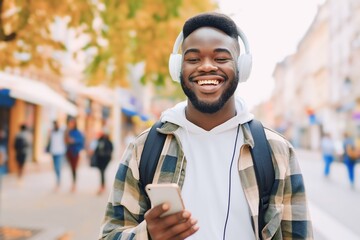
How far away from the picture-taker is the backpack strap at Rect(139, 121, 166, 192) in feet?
4.75

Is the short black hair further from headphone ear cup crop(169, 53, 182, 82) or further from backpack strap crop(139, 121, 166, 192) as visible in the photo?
backpack strap crop(139, 121, 166, 192)

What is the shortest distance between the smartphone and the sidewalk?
4.20m

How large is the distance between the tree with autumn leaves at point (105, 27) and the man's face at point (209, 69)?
3.32m

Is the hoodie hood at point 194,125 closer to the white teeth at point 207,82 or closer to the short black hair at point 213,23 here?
the white teeth at point 207,82

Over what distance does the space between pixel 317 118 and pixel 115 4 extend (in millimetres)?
41943

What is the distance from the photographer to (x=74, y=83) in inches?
766

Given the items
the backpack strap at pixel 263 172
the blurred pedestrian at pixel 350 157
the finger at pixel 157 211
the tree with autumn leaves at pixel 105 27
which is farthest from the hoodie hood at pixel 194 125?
the blurred pedestrian at pixel 350 157

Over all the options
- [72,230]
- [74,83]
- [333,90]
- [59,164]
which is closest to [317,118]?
[333,90]

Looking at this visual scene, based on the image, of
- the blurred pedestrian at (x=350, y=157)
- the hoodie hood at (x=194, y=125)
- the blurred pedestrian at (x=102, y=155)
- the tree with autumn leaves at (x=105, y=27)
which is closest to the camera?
the hoodie hood at (x=194, y=125)

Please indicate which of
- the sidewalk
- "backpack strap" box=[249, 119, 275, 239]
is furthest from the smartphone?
the sidewalk

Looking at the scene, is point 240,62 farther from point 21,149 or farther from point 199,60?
point 21,149

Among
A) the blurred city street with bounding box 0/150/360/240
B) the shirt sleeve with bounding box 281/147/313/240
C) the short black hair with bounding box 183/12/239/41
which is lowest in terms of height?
the blurred city street with bounding box 0/150/360/240

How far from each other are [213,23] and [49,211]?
20.6 feet

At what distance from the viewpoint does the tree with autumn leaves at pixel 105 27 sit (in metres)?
4.56
